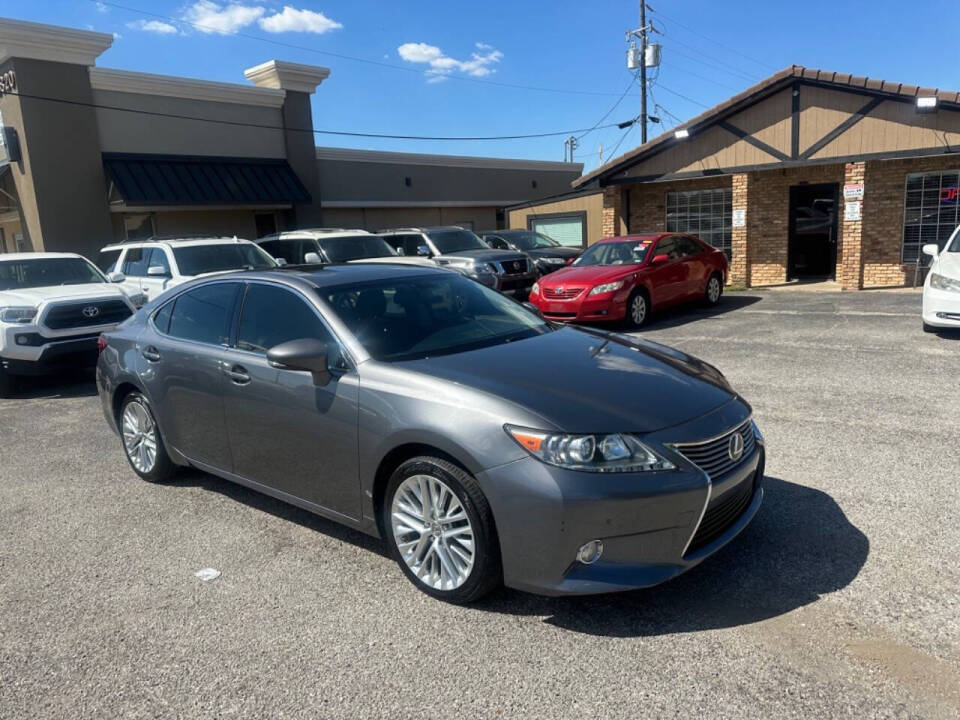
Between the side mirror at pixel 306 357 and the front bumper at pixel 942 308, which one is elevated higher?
the side mirror at pixel 306 357

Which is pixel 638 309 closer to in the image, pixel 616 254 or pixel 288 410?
pixel 616 254

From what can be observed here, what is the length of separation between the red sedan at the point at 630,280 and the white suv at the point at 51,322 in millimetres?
5974

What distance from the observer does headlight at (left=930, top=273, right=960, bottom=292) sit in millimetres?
9211

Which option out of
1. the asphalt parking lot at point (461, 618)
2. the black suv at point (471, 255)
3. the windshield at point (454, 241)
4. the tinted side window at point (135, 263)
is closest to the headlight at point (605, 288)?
the black suv at point (471, 255)

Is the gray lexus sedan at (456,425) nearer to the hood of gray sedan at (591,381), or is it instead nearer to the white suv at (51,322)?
the hood of gray sedan at (591,381)

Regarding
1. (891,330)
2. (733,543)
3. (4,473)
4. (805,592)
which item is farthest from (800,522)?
(891,330)

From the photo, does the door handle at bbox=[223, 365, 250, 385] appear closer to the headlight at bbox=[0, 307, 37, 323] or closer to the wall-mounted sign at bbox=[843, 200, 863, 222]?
the headlight at bbox=[0, 307, 37, 323]

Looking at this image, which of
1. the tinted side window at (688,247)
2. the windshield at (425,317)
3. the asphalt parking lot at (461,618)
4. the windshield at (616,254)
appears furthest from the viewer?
the tinted side window at (688,247)

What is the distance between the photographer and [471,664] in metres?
3.06

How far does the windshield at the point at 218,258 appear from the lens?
1163cm

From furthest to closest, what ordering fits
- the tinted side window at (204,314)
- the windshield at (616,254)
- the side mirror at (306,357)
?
1. the windshield at (616,254)
2. the tinted side window at (204,314)
3. the side mirror at (306,357)

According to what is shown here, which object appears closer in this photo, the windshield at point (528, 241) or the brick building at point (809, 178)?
the brick building at point (809, 178)

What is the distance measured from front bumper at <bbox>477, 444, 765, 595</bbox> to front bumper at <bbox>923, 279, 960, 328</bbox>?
760 cm

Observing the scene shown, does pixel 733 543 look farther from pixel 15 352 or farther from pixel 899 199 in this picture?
pixel 899 199
